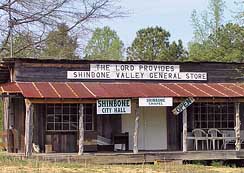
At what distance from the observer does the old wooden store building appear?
22266 mm

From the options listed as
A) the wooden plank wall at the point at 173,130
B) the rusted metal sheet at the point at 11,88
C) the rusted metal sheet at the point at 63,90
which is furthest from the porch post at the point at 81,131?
the wooden plank wall at the point at 173,130

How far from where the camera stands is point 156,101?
2238cm

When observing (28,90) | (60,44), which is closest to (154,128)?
(28,90)

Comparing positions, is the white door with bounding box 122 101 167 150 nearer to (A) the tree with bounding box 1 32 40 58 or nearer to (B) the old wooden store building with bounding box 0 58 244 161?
(B) the old wooden store building with bounding box 0 58 244 161

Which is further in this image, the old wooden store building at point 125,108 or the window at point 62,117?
the window at point 62,117

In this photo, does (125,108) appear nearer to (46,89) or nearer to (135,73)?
(135,73)

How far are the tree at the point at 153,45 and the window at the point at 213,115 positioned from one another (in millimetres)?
25316

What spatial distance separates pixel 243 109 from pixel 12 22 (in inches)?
619

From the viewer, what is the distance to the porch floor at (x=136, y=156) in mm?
21203

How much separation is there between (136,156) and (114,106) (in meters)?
2.02

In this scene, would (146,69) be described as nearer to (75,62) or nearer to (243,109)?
(75,62)

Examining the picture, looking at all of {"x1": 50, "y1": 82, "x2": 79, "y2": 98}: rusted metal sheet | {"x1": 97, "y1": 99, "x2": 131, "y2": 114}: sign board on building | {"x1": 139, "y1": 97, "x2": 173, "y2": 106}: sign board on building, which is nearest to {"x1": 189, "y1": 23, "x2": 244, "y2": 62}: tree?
{"x1": 139, "y1": 97, "x2": 173, "y2": 106}: sign board on building

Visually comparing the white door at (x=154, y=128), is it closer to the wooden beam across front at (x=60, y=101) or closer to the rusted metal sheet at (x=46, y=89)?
the wooden beam across front at (x=60, y=101)

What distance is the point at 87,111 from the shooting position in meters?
23.9
